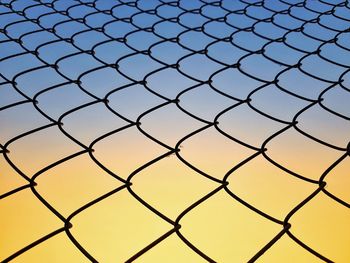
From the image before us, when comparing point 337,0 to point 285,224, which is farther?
point 337,0

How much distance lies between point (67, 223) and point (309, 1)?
308 cm

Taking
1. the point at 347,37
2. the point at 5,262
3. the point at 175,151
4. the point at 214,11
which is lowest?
the point at 214,11

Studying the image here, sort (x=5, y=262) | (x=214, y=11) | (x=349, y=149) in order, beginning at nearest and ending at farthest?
(x=5, y=262)
(x=349, y=149)
(x=214, y=11)

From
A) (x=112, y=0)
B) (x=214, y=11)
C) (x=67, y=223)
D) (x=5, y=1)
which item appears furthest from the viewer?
(x=214, y=11)

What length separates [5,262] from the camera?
1.00 meters

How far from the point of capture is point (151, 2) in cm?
324

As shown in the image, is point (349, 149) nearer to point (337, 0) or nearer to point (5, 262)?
point (5, 262)

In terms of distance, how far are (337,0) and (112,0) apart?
1416mm

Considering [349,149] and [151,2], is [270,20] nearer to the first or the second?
[151,2]

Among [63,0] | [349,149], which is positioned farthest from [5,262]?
[63,0]

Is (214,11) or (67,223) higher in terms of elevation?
(67,223)

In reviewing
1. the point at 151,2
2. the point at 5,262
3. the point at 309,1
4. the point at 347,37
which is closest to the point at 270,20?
the point at 347,37

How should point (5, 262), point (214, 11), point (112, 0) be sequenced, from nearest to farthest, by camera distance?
point (5, 262) → point (112, 0) → point (214, 11)

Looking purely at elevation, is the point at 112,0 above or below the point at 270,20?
below
